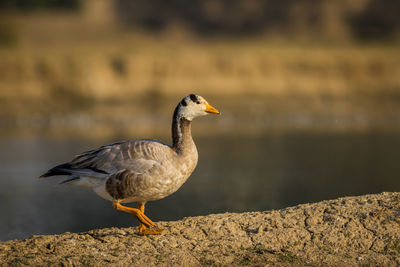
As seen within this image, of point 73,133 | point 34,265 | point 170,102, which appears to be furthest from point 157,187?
point 170,102

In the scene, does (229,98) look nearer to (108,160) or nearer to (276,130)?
(276,130)

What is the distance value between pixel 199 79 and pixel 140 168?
3819cm

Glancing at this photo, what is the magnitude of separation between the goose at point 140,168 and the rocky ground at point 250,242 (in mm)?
474

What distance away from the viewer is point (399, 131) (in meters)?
29.2

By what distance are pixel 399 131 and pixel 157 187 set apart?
24.1 m

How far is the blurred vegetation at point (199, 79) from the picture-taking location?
119 ft

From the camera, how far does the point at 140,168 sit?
746 cm

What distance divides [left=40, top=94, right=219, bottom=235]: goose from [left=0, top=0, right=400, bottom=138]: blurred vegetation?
69.8 feet

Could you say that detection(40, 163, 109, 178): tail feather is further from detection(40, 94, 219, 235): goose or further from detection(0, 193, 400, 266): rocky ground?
detection(0, 193, 400, 266): rocky ground

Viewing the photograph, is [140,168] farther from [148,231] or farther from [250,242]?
[250,242]

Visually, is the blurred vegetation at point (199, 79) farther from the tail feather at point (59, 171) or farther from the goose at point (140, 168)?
the goose at point (140, 168)

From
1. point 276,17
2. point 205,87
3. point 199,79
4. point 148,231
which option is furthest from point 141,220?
point 276,17

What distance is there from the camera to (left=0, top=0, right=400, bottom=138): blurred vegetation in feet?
119

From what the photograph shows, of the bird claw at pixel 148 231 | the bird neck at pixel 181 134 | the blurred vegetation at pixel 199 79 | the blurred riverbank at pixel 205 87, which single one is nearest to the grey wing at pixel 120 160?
the bird neck at pixel 181 134
